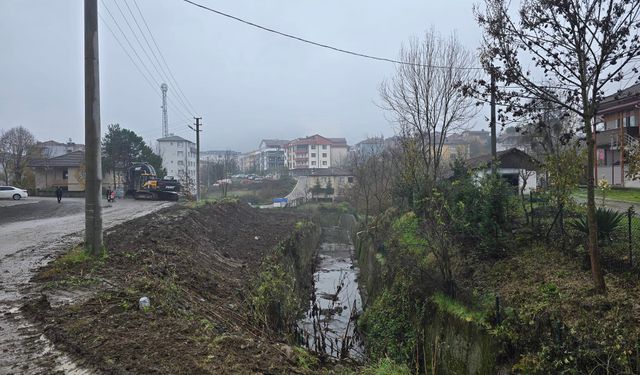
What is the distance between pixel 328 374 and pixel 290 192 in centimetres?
6228

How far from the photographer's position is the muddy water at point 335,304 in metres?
10.0

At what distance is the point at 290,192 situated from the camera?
224ft

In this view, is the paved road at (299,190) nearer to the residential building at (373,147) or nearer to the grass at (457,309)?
the residential building at (373,147)

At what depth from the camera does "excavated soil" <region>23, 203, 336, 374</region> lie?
18.0 feet

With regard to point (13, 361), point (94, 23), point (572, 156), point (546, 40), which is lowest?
point (13, 361)

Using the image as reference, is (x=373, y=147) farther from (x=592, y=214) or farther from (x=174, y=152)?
(x=174, y=152)

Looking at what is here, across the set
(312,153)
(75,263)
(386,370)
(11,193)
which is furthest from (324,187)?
(386,370)

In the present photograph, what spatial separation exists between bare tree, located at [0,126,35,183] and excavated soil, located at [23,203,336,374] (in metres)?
49.2

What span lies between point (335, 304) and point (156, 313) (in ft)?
31.5

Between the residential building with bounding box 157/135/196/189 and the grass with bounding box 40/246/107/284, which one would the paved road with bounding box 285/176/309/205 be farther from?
the grass with bounding box 40/246/107/284

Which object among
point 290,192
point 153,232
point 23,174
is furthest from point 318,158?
point 153,232

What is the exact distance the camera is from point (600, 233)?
10109mm

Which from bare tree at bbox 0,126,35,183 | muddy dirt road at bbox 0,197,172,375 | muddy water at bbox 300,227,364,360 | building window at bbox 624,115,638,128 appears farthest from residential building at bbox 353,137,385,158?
bare tree at bbox 0,126,35,183

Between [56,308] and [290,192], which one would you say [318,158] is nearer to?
[290,192]
